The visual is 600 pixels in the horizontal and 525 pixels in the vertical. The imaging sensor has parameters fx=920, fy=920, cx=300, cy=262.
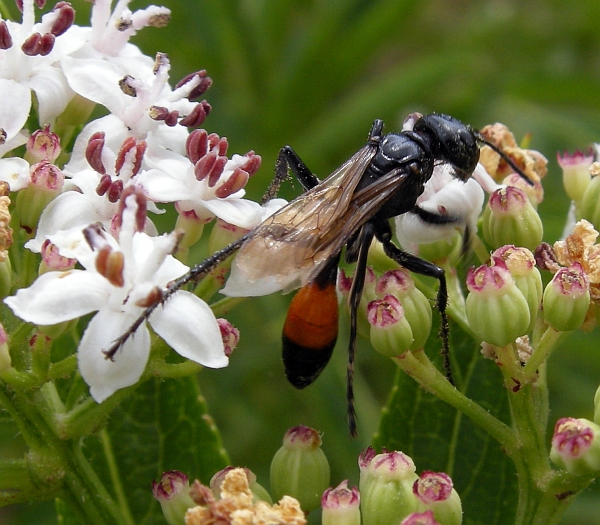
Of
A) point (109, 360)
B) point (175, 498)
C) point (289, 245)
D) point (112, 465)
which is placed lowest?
point (112, 465)

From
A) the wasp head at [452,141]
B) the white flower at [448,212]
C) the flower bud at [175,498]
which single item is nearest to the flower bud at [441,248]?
the white flower at [448,212]

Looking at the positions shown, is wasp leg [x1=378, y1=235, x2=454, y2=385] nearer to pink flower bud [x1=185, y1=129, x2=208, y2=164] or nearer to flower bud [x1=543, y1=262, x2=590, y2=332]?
flower bud [x1=543, y1=262, x2=590, y2=332]

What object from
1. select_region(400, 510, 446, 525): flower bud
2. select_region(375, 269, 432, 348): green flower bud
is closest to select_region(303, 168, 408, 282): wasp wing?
select_region(375, 269, 432, 348): green flower bud

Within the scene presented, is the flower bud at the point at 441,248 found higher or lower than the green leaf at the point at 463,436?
higher

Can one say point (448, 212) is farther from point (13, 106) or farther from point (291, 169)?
point (13, 106)

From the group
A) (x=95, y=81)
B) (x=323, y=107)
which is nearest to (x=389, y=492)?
(x=95, y=81)

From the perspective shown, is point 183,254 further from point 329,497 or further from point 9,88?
point 329,497

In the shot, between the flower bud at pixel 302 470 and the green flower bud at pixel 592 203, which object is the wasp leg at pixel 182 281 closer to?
the flower bud at pixel 302 470
